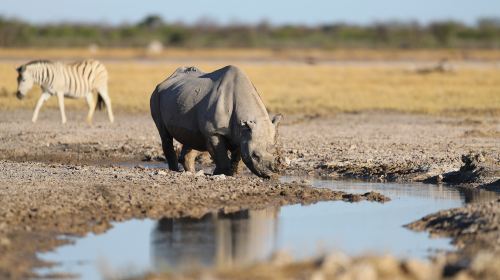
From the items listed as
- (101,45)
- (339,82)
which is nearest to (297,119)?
(339,82)

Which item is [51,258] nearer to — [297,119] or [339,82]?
[297,119]

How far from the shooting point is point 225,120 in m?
14.1

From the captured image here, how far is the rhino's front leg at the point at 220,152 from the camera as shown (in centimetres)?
1416

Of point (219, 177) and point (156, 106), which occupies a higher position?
point (156, 106)

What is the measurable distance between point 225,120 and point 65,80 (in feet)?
35.5

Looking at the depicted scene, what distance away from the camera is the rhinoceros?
1384 centimetres

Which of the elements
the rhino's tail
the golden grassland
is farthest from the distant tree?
the rhino's tail

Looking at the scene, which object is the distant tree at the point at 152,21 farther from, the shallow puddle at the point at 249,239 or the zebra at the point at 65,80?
the shallow puddle at the point at 249,239

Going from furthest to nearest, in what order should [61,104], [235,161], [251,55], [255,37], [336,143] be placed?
[255,37]
[251,55]
[61,104]
[336,143]
[235,161]

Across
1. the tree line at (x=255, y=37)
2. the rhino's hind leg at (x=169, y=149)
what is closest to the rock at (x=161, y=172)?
the rhino's hind leg at (x=169, y=149)

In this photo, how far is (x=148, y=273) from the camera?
27.6 feet

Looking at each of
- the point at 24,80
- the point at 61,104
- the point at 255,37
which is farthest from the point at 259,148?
the point at 255,37

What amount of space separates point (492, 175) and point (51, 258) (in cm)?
727

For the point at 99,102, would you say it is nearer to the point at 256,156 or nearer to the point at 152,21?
the point at 256,156
